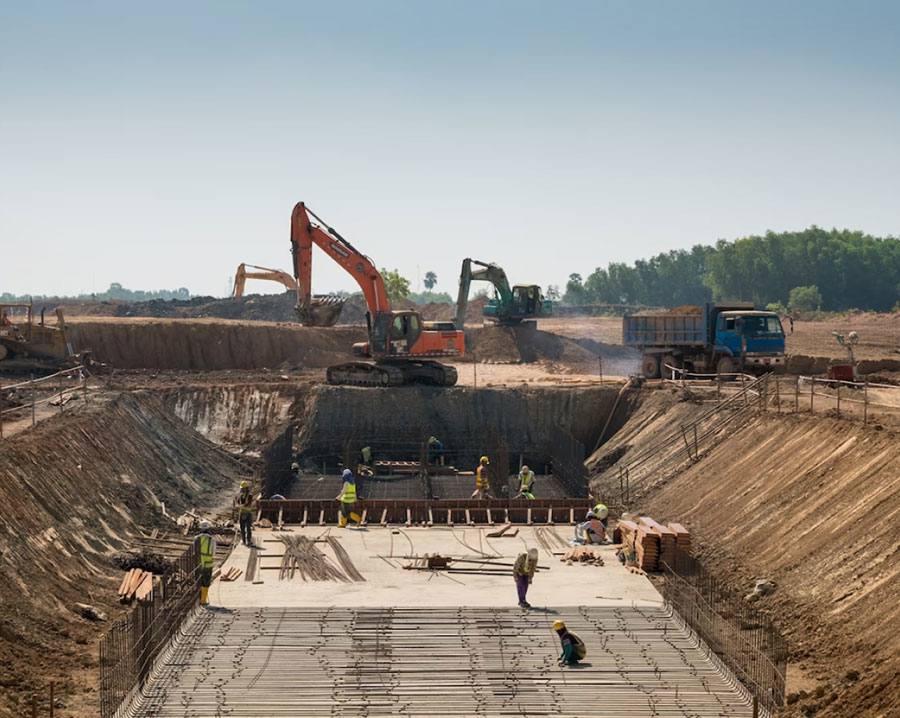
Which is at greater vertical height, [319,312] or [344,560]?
[319,312]

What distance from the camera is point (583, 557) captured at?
2562cm

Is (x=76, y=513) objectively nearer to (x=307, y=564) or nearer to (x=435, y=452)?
(x=307, y=564)

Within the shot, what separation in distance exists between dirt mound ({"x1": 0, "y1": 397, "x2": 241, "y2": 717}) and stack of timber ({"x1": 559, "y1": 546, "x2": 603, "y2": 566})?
893 cm

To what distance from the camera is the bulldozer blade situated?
157ft

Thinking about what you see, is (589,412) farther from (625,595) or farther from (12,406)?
(625,595)

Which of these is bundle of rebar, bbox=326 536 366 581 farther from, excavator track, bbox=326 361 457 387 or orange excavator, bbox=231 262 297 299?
orange excavator, bbox=231 262 297 299

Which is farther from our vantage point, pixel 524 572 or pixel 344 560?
pixel 344 560

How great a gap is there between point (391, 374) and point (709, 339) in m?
11.5

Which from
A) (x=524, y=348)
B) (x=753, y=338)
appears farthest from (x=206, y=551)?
(x=524, y=348)

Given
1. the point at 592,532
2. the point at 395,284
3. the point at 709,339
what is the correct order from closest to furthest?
1. the point at 592,532
2. the point at 709,339
3. the point at 395,284

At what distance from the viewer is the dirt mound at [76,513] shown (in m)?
18.3

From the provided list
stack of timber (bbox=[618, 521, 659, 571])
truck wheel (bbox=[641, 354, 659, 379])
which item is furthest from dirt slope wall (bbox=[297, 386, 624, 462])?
stack of timber (bbox=[618, 521, 659, 571])

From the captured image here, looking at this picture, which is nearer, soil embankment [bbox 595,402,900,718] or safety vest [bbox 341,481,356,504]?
soil embankment [bbox 595,402,900,718]

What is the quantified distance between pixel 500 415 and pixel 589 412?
10.5ft
